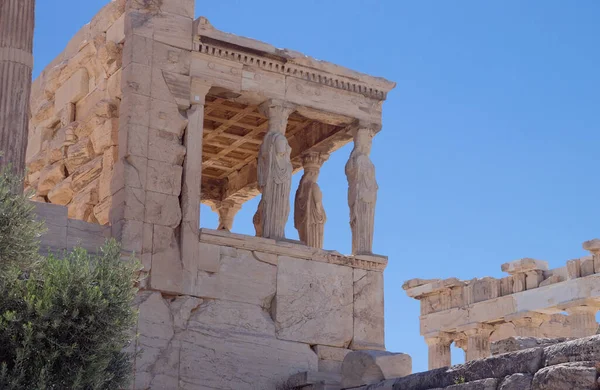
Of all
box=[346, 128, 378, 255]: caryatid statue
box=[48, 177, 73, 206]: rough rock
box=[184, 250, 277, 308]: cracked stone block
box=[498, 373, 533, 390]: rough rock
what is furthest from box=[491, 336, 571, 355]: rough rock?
box=[48, 177, 73, 206]: rough rock

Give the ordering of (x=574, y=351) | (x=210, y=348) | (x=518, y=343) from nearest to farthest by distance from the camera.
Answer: (x=574, y=351) → (x=518, y=343) → (x=210, y=348)

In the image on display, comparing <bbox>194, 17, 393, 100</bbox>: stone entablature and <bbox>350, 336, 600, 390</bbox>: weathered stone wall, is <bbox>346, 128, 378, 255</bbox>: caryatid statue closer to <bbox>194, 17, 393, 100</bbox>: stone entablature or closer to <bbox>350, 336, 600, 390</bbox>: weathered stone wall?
<bbox>194, 17, 393, 100</bbox>: stone entablature

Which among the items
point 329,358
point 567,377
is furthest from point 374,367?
point 567,377

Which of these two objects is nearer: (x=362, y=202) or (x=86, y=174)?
(x=86, y=174)

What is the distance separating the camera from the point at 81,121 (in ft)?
57.8

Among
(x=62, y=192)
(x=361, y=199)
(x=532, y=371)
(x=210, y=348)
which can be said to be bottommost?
(x=532, y=371)

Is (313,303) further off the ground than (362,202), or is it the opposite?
(362,202)

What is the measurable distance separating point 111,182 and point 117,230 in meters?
0.80

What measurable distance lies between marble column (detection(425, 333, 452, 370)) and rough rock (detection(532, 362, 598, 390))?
56.9 feet

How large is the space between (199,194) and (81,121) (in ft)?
7.74

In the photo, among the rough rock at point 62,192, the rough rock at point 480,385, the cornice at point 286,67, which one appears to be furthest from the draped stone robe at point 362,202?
the rough rock at point 480,385

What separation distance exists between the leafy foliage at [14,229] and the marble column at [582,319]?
1576 cm

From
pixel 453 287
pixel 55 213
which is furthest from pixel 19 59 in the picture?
pixel 453 287

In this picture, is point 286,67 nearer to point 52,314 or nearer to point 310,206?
point 310,206
